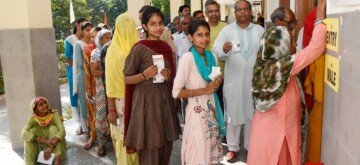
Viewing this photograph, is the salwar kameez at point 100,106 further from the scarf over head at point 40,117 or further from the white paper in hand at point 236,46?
the white paper in hand at point 236,46

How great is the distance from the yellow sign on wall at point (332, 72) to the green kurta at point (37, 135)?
311cm

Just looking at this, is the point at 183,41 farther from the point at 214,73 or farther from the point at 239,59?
the point at 214,73

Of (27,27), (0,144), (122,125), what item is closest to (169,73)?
(122,125)

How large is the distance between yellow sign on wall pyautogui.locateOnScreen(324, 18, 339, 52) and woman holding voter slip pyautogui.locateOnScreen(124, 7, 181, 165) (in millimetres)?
1267

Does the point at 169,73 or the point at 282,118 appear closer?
the point at 282,118

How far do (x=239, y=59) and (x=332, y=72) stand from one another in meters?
1.87

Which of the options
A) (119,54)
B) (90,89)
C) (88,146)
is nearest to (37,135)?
(88,146)

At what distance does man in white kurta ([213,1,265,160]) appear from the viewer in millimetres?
3963

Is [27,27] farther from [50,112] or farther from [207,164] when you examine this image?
[207,164]

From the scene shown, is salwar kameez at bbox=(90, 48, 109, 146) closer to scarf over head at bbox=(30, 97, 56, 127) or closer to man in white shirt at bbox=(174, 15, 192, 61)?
scarf over head at bbox=(30, 97, 56, 127)

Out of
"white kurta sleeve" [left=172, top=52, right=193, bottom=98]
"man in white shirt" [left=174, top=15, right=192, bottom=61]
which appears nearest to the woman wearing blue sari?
"man in white shirt" [left=174, top=15, right=192, bottom=61]

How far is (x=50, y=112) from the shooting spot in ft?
14.6

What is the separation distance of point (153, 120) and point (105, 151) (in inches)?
67.0

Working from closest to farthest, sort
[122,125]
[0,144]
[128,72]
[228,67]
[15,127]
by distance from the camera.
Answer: [128,72]
[122,125]
[228,67]
[15,127]
[0,144]
